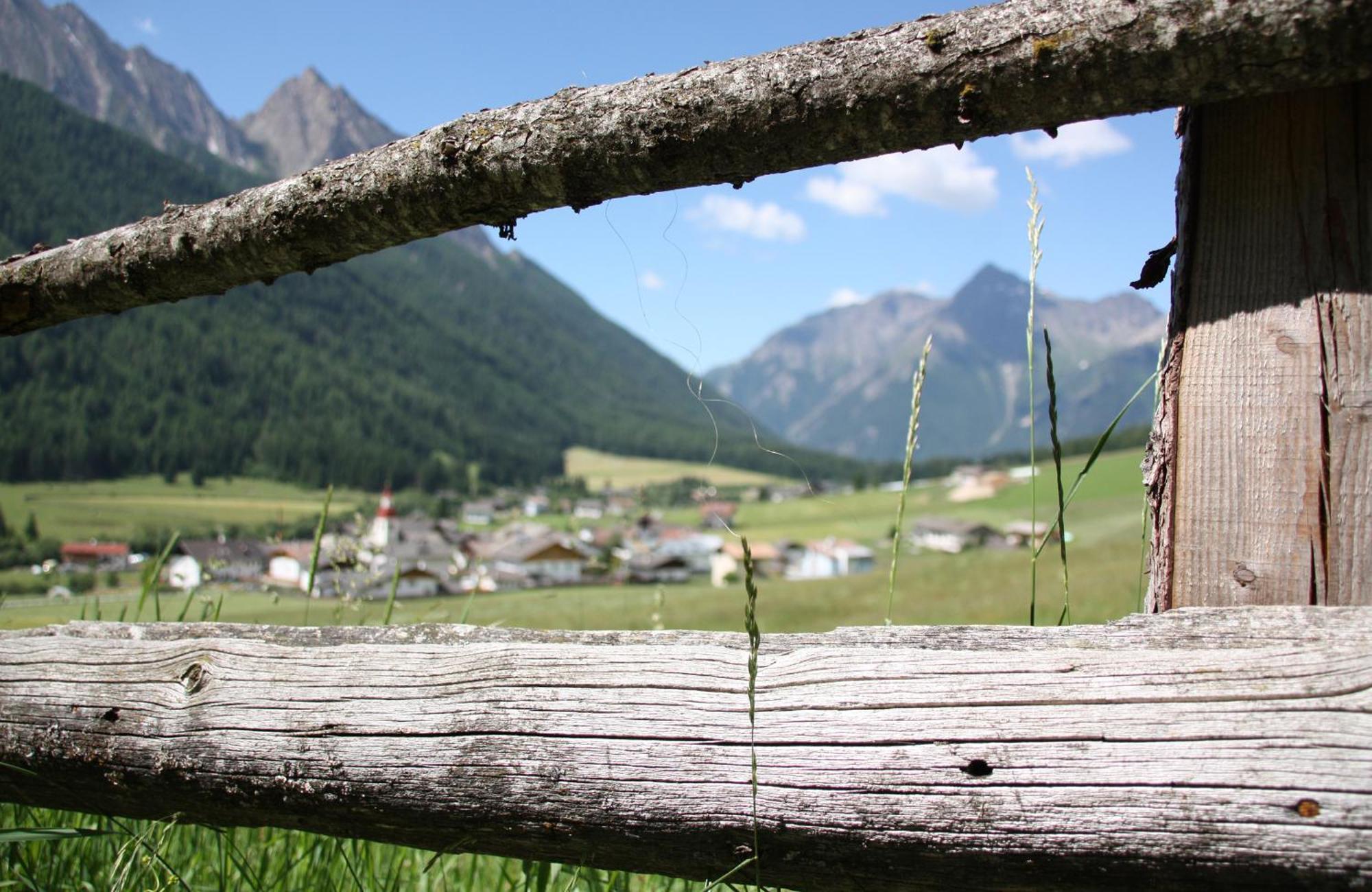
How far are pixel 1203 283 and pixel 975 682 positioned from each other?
0.81 m

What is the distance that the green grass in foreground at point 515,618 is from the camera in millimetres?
2189

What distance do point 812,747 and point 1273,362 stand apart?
99 cm

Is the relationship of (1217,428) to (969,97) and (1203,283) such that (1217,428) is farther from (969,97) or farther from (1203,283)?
(969,97)

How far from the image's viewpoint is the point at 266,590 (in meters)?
4.22

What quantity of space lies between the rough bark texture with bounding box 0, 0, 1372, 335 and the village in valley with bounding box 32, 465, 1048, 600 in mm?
753

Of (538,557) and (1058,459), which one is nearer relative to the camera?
(1058,459)

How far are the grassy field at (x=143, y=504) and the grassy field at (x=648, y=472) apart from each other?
2659 inches

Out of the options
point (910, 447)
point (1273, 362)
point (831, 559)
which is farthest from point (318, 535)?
point (831, 559)

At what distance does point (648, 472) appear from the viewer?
173125mm

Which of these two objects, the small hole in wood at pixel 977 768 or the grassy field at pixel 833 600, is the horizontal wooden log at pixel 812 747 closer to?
the small hole in wood at pixel 977 768

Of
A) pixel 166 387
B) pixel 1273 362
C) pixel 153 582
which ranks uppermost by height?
pixel 166 387

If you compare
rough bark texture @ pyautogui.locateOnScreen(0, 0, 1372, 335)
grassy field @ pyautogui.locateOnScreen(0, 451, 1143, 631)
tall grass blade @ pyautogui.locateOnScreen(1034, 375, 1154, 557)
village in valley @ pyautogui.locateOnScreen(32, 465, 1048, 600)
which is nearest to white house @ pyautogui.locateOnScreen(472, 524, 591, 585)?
village in valley @ pyautogui.locateOnScreen(32, 465, 1048, 600)

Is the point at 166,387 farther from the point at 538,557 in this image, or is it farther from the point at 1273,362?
the point at 1273,362

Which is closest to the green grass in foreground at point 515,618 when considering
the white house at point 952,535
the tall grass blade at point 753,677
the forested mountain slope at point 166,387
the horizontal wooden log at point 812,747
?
the horizontal wooden log at point 812,747
